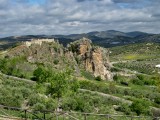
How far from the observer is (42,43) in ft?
310

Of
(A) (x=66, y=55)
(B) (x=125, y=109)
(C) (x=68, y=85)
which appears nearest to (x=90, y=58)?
(A) (x=66, y=55)

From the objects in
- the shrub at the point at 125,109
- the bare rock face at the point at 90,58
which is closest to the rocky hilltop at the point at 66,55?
the bare rock face at the point at 90,58

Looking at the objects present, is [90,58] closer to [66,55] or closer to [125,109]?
[66,55]

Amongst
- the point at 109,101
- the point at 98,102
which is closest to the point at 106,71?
the point at 109,101

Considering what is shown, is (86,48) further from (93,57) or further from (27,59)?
(27,59)

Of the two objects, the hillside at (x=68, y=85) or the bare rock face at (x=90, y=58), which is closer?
the hillside at (x=68, y=85)

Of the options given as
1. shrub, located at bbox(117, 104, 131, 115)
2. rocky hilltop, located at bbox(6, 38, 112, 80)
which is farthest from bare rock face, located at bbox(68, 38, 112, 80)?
shrub, located at bbox(117, 104, 131, 115)

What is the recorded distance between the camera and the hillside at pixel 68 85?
4278 cm

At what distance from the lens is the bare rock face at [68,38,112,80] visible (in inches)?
4343

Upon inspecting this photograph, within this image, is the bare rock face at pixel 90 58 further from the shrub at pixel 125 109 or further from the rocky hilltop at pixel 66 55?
the shrub at pixel 125 109

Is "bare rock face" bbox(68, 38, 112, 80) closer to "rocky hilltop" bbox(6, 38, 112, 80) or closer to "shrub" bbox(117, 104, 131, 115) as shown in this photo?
"rocky hilltop" bbox(6, 38, 112, 80)

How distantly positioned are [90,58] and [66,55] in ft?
39.7

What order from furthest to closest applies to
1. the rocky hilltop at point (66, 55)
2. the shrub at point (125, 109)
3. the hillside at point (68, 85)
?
1. the rocky hilltop at point (66, 55)
2. the shrub at point (125, 109)
3. the hillside at point (68, 85)

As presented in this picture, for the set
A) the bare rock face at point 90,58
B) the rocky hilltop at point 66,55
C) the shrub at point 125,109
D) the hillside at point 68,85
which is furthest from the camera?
the bare rock face at point 90,58
